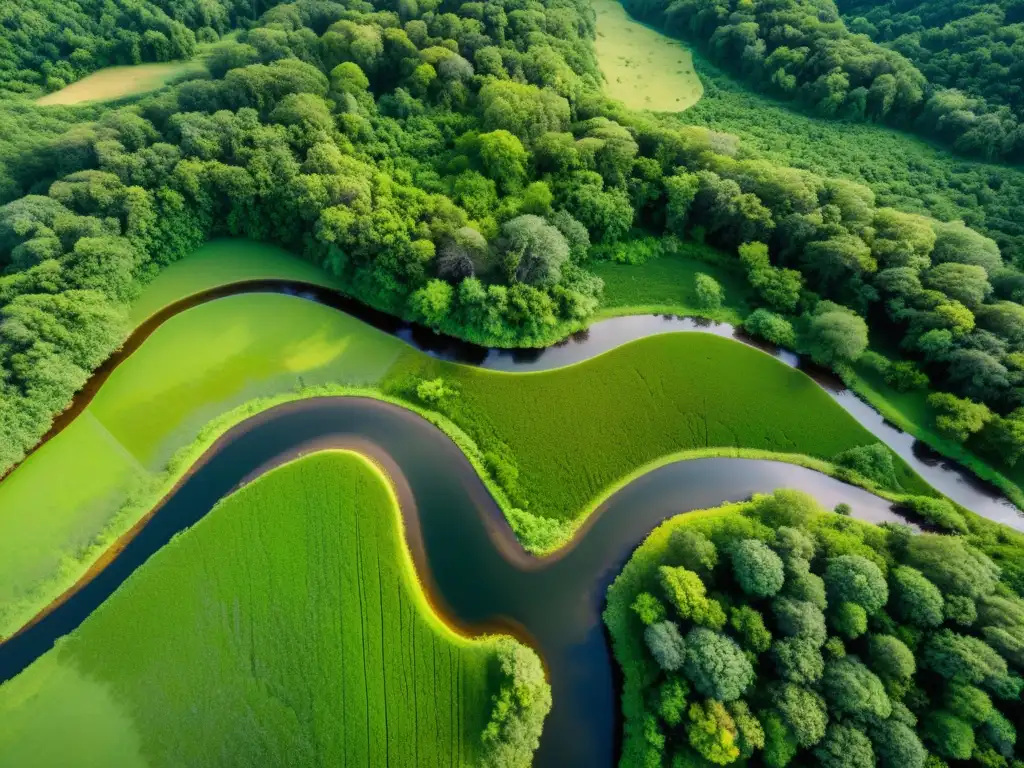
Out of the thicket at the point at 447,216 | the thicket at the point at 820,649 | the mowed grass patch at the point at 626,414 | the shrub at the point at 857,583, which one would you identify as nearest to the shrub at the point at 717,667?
the thicket at the point at 820,649

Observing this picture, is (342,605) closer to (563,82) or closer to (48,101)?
(563,82)

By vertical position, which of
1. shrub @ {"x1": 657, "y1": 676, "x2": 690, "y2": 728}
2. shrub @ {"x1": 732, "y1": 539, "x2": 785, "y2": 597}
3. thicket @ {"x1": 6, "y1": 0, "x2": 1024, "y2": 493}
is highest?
thicket @ {"x1": 6, "y1": 0, "x2": 1024, "y2": 493}

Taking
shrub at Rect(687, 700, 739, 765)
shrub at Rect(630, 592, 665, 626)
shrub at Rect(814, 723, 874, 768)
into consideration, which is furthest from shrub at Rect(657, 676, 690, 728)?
shrub at Rect(814, 723, 874, 768)

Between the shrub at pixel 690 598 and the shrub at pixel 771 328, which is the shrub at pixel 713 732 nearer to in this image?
the shrub at pixel 690 598

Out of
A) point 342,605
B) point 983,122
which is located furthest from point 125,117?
point 983,122

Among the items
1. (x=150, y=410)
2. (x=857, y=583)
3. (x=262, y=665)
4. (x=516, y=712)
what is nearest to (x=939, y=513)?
(x=857, y=583)

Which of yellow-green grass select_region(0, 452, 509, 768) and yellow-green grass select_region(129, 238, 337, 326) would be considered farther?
yellow-green grass select_region(129, 238, 337, 326)

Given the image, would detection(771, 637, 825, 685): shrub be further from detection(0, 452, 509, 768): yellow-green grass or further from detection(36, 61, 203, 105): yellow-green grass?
detection(36, 61, 203, 105): yellow-green grass
